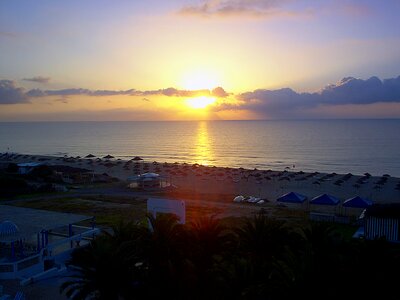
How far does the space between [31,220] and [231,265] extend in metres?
13.9

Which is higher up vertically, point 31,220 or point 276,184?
point 31,220

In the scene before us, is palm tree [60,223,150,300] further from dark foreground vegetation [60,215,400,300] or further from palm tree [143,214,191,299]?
palm tree [143,214,191,299]

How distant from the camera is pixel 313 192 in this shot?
54.4 meters

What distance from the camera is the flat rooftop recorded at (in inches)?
824

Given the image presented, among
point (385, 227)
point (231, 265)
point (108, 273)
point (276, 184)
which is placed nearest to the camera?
point (231, 265)

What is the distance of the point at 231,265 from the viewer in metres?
13.3

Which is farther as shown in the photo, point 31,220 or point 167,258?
point 31,220

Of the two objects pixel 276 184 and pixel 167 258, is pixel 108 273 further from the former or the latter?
pixel 276 184

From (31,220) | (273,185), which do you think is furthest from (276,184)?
(31,220)

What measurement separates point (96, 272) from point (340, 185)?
51199mm

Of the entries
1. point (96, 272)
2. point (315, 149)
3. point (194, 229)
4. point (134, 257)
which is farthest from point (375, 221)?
point (315, 149)

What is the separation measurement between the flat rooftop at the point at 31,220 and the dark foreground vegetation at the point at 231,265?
6415 mm

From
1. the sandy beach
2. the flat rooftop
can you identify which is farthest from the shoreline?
the flat rooftop

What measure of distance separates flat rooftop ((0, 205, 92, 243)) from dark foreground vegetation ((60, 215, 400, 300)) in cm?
641
